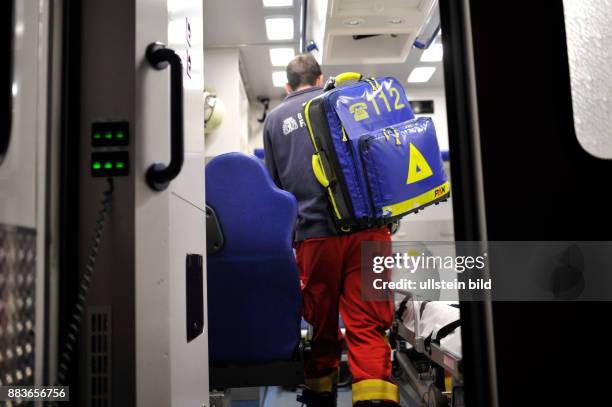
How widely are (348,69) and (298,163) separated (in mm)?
4588

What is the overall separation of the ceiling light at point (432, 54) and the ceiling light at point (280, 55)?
5.71 feet

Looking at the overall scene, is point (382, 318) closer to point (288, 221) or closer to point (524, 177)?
point (288, 221)

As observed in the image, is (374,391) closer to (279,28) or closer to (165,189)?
(165,189)

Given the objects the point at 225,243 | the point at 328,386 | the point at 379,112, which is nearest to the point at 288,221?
the point at 225,243

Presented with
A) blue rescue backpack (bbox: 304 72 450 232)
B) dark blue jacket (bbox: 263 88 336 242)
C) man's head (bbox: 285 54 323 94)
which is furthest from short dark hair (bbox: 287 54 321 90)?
blue rescue backpack (bbox: 304 72 450 232)

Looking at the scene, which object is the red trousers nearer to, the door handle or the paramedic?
the paramedic

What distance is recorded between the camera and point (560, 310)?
0.98 m

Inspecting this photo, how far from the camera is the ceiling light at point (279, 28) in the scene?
17.6 feet

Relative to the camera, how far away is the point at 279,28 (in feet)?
18.2

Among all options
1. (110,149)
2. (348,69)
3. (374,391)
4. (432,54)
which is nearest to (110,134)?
(110,149)

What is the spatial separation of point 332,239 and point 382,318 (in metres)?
0.48

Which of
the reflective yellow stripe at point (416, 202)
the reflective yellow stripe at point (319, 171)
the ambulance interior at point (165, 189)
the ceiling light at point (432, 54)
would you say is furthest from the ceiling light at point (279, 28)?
the ambulance interior at point (165, 189)

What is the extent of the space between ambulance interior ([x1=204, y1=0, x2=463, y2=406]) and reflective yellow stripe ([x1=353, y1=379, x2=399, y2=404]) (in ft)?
0.88

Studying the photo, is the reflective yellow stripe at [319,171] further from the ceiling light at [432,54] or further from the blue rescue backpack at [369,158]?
the ceiling light at [432,54]
